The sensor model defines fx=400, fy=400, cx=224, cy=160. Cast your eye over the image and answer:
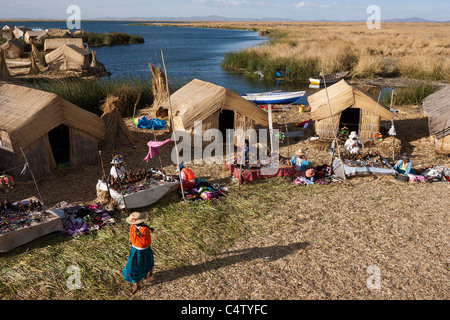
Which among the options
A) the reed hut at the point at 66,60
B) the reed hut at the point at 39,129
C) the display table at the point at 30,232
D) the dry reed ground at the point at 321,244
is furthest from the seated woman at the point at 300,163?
the reed hut at the point at 66,60

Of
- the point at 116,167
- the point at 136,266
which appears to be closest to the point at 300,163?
the point at 116,167

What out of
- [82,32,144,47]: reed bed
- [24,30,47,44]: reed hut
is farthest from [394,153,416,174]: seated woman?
[82,32,144,47]: reed bed

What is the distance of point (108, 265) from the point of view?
632 centimetres

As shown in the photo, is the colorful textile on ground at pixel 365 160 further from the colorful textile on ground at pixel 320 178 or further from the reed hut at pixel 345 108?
the reed hut at pixel 345 108

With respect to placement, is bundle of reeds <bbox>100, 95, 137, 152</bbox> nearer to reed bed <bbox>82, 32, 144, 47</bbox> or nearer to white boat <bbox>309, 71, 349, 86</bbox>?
white boat <bbox>309, 71, 349, 86</bbox>

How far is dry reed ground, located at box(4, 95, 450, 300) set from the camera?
5.85m

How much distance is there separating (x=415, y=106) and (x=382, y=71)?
39.2ft

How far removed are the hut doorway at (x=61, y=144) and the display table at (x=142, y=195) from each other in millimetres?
3323

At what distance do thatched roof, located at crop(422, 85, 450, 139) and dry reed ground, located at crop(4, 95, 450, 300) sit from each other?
8.52ft

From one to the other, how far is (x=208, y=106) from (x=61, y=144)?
4633 mm

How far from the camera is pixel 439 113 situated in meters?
12.6

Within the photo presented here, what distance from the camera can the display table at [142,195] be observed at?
26.2 ft

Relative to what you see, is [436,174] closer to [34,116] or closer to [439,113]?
[439,113]
